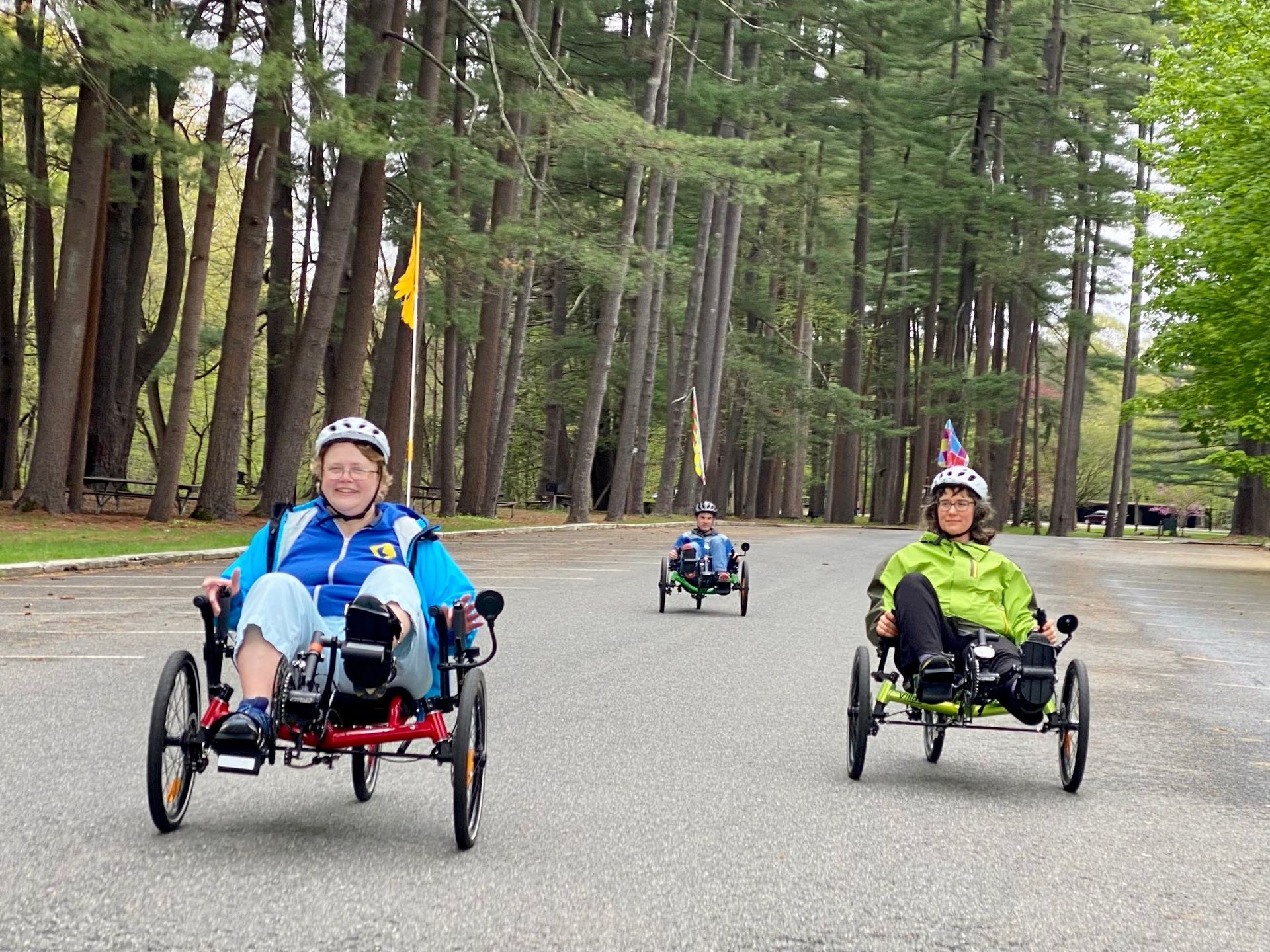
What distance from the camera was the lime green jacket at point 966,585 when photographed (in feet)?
25.7

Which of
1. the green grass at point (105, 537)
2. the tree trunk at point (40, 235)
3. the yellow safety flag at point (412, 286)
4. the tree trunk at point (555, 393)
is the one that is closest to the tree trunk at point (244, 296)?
the green grass at point (105, 537)

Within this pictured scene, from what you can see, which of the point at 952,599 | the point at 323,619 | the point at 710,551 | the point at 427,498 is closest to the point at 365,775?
the point at 323,619

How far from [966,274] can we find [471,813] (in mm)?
59140

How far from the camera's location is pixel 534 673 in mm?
11234

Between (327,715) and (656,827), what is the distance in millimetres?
1406

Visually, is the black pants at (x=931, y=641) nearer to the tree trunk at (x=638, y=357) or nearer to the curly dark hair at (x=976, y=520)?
the curly dark hair at (x=976, y=520)

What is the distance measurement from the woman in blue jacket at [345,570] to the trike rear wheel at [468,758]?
191mm

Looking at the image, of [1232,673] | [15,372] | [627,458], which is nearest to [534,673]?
[1232,673]

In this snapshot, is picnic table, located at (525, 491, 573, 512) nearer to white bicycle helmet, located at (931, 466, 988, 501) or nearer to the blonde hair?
white bicycle helmet, located at (931, 466, 988, 501)

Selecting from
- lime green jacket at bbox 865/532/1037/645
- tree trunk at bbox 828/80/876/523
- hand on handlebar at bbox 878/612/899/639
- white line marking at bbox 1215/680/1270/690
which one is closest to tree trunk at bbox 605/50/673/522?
tree trunk at bbox 828/80/876/523

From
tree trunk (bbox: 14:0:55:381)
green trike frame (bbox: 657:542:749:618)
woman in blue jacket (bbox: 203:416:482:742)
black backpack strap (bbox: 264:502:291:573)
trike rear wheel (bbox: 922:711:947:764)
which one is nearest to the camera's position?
woman in blue jacket (bbox: 203:416:482:742)

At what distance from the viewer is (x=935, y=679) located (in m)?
7.36

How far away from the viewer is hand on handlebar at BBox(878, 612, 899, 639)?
766cm

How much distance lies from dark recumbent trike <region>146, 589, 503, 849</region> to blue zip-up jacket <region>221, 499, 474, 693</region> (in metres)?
0.13
